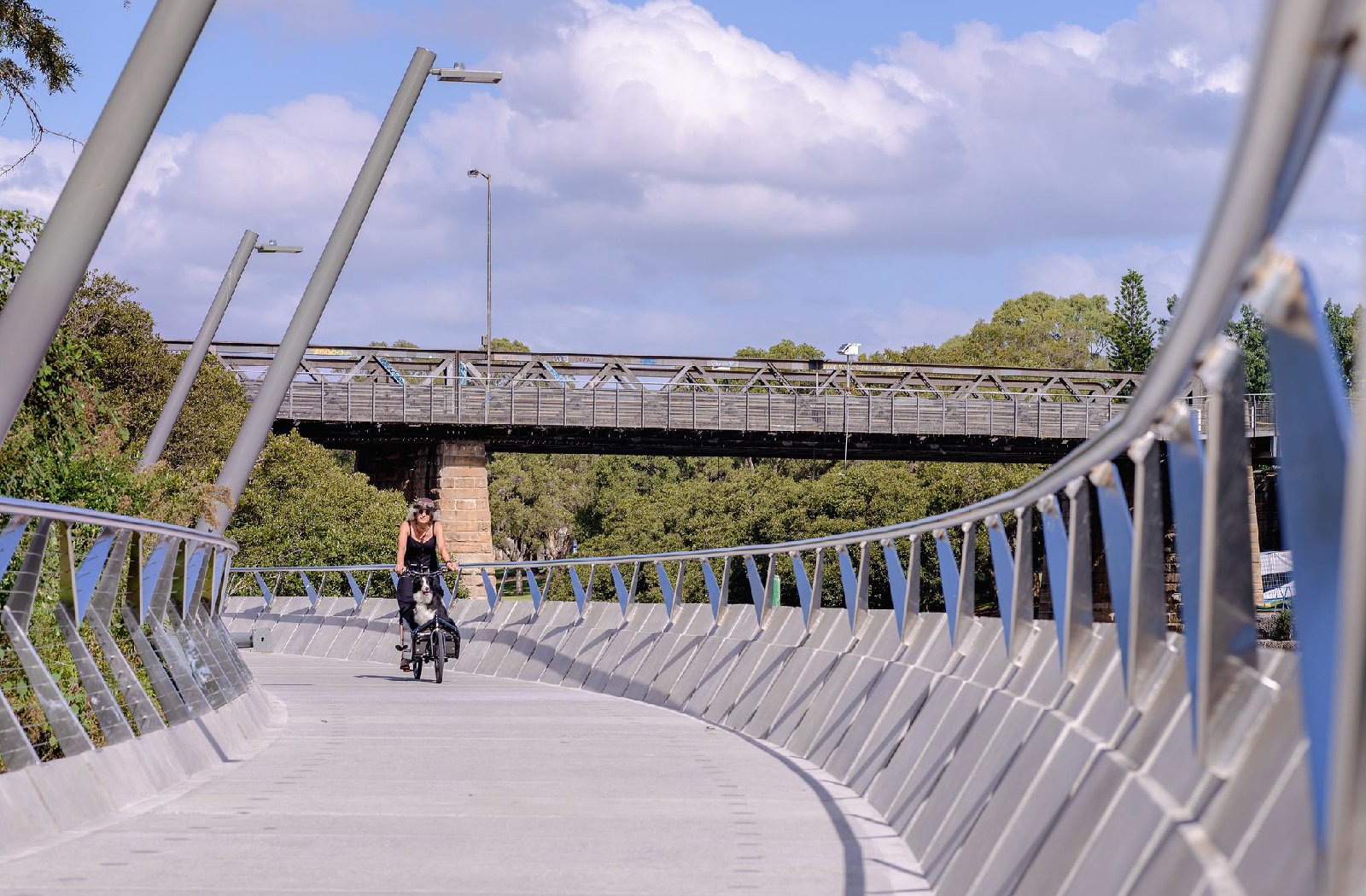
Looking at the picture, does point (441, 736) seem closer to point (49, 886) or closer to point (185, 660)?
point (185, 660)

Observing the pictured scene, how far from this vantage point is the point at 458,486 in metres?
76.2

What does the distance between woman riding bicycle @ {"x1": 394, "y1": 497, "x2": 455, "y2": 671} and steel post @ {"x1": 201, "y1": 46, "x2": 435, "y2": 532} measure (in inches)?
67.8

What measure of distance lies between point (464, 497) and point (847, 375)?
17.0 meters

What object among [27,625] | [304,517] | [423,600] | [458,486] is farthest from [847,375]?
[27,625]

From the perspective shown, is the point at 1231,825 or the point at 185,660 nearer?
the point at 1231,825

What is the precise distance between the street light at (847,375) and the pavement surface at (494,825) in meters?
65.0

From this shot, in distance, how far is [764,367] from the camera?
3536 inches

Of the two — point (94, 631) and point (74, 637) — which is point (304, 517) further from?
point (74, 637)

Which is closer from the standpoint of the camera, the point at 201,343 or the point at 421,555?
the point at 421,555

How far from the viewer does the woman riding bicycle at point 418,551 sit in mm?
20641

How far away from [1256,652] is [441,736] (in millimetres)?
10550

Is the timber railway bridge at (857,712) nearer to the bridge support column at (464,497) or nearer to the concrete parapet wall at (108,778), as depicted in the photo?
the concrete parapet wall at (108,778)

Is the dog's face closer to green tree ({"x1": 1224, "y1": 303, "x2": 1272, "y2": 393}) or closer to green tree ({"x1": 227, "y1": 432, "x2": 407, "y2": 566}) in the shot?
green tree ({"x1": 1224, "y1": 303, "x2": 1272, "y2": 393})

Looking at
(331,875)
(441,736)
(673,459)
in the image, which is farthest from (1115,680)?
(673,459)
